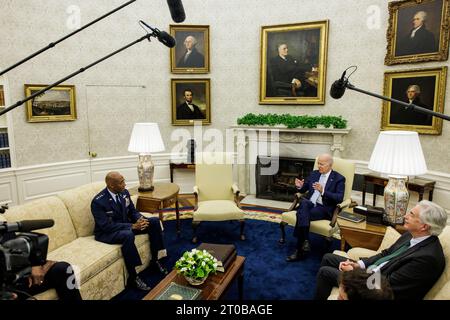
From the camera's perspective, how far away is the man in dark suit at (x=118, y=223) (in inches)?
134

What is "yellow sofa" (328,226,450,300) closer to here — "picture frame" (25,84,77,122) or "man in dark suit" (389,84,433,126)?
"man in dark suit" (389,84,433,126)

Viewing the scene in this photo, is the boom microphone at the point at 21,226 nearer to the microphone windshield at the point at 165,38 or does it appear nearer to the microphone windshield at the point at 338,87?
the microphone windshield at the point at 165,38

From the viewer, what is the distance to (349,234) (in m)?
3.38

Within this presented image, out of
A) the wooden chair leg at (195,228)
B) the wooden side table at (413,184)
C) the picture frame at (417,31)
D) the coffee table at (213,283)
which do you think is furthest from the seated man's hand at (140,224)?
the picture frame at (417,31)

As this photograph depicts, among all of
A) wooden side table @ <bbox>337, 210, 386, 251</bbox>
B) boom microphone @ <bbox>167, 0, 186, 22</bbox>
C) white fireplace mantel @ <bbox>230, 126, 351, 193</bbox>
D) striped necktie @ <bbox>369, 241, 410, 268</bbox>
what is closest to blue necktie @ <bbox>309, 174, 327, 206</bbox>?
wooden side table @ <bbox>337, 210, 386, 251</bbox>

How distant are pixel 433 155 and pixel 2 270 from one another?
5.89 meters

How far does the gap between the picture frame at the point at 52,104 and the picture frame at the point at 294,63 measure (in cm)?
373

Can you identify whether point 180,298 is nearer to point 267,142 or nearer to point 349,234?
point 349,234

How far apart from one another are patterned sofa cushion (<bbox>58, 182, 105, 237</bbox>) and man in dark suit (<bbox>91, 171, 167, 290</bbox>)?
16 centimetres

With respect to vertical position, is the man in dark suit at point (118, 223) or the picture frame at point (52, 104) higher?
the picture frame at point (52, 104)

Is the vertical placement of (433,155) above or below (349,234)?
above

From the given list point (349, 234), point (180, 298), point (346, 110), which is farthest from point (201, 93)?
point (180, 298)

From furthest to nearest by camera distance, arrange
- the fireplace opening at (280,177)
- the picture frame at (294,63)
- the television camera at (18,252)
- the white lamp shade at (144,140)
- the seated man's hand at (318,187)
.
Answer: the fireplace opening at (280,177)
the picture frame at (294,63)
the white lamp shade at (144,140)
the seated man's hand at (318,187)
the television camera at (18,252)

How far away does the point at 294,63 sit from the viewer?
6.45 metres
